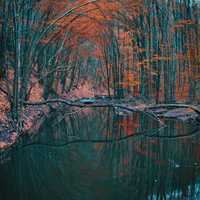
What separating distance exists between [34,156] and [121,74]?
69.1 ft

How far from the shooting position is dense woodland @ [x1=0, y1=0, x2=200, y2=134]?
48.0 ft

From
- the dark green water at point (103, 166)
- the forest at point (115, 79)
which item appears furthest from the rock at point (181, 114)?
the dark green water at point (103, 166)

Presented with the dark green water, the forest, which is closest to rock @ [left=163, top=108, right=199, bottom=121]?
the forest

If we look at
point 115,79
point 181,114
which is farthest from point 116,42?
point 181,114

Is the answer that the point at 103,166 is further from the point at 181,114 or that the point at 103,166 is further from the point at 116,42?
the point at 116,42

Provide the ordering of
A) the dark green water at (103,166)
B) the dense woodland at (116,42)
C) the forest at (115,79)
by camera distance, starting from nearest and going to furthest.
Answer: the dark green water at (103,166), the forest at (115,79), the dense woodland at (116,42)

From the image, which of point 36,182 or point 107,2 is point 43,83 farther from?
point 36,182

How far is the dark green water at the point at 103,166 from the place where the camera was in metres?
7.02

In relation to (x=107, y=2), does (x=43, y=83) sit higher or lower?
lower

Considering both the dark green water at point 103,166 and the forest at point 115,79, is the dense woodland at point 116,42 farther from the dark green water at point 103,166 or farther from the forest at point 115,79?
the dark green water at point 103,166

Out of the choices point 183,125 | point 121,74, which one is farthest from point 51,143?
point 121,74

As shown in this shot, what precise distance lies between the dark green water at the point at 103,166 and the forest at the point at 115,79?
6 cm

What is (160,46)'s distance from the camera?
2261 centimetres

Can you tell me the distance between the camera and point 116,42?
29.5 metres
